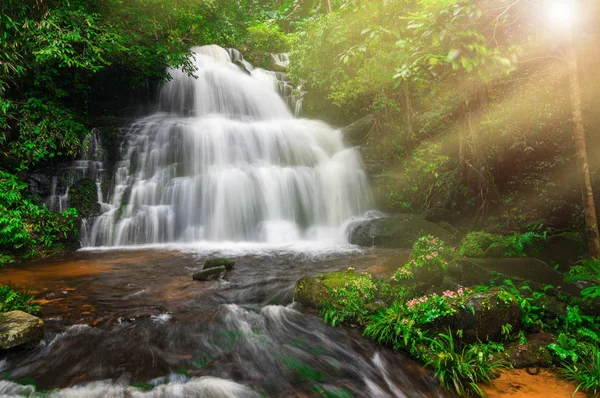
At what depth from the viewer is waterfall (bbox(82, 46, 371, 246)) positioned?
1157 centimetres

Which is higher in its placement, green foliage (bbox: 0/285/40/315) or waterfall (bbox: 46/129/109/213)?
waterfall (bbox: 46/129/109/213)

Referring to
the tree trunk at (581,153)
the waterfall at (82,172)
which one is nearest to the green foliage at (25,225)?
the waterfall at (82,172)

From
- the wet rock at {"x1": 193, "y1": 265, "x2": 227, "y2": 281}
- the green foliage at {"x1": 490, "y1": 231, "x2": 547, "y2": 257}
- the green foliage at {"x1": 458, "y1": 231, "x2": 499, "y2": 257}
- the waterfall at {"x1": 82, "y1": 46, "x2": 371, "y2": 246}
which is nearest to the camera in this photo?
the green foliage at {"x1": 490, "y1": 231, "x2": 547, "y2": 257}

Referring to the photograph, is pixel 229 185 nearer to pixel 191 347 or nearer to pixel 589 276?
pixel 191 347

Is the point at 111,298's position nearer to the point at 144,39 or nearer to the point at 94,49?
the point at 94,49

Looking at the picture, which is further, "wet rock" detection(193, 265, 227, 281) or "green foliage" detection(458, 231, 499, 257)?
"wet rock" detection(193, 265, 227, 281)

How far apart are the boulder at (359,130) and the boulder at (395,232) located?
6.94 meters

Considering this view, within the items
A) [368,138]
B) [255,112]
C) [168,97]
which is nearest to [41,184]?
[168,97]

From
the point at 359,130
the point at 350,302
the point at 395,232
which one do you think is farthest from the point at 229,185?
the point at 350,302

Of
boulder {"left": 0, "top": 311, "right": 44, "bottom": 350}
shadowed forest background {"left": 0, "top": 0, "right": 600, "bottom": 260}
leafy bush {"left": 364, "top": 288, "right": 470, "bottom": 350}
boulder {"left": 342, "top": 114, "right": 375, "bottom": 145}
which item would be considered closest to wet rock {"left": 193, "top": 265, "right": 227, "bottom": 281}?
boulder {"left": 0, "top": 311, "right": 44, "bottom": 350}

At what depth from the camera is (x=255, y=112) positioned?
65.2 ft

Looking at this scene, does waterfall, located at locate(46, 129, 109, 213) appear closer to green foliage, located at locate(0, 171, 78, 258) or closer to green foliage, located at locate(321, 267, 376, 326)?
green foliage, located at locate(0, 171, 78, 258)

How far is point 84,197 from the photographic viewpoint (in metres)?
11.2

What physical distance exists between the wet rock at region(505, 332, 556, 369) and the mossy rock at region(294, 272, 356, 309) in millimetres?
2350
